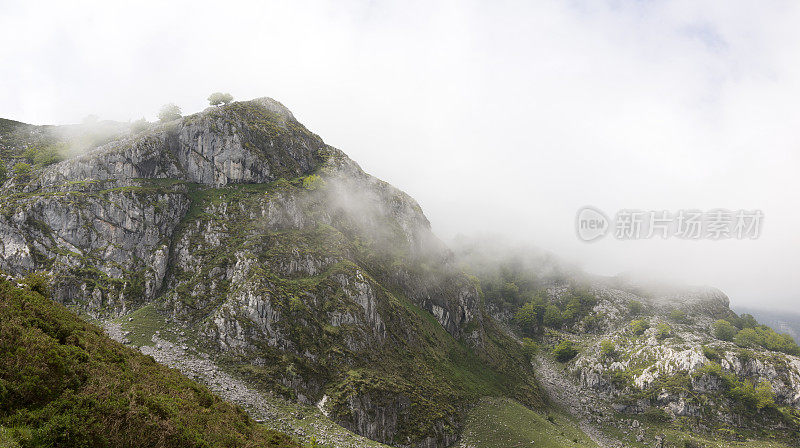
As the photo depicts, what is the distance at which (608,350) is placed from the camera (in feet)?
459

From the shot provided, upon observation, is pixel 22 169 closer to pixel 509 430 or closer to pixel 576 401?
pixel 509 430

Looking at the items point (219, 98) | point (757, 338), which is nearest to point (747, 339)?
point (757, 338)

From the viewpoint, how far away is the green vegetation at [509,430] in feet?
245


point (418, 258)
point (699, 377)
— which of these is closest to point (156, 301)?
point (418, 258)

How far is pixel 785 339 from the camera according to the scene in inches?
5438

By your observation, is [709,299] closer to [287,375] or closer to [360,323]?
[360,323]

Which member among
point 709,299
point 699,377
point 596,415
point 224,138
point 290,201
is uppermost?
point 224,138

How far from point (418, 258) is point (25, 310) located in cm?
10663

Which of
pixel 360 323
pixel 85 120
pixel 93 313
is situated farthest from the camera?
pixel 85 120

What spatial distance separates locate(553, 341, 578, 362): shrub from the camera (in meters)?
150

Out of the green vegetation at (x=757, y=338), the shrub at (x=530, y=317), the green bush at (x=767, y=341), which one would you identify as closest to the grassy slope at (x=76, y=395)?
the shrub at (x=530, y=317)

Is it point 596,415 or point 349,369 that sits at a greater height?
point 349,369

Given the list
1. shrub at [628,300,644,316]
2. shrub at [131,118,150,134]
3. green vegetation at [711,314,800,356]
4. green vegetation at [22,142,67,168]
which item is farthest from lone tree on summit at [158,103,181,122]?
green vegetation at [711,314,800,356]

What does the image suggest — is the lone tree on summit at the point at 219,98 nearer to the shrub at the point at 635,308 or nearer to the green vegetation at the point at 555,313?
the green vegetation at the point at 555,313
